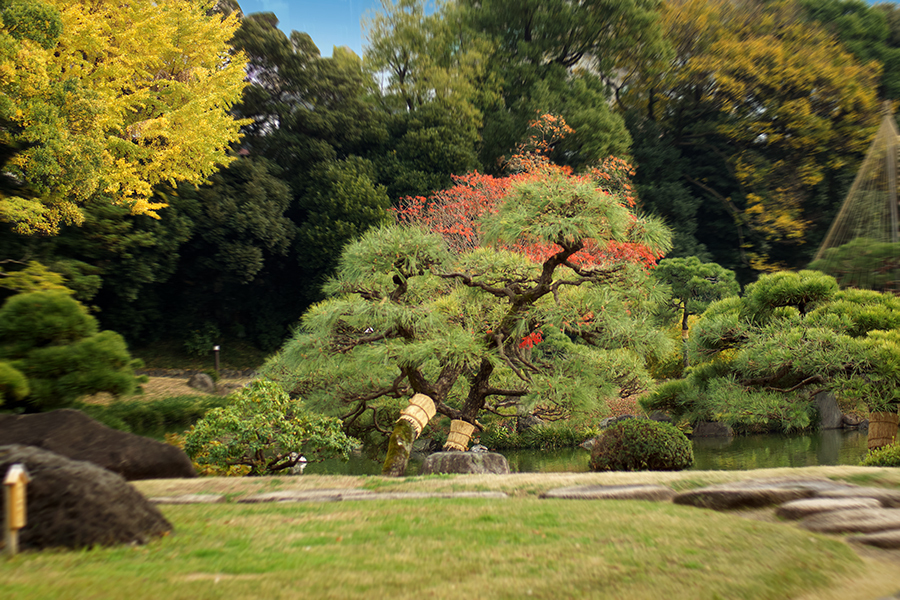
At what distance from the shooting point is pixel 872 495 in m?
4.23

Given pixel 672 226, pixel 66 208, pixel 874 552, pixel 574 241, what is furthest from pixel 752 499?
pixel 672 226

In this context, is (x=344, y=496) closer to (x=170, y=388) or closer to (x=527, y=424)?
(x=527, y=424)

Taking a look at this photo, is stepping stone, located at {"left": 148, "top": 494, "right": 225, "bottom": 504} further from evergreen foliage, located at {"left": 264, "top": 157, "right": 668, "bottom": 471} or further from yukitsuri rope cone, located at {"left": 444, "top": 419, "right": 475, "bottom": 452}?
yukitsuri rope cone, located at {"left": 444, "top": 419, "right": 475, "bottom": 452}

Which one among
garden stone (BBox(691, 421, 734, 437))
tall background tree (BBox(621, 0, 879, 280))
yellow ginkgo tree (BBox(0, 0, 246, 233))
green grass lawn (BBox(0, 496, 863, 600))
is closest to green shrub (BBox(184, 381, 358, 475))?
green grass lawn (BBox(0, 496, 863, 600))

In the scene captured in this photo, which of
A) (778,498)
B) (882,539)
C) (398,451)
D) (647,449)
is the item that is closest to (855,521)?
(882,539)

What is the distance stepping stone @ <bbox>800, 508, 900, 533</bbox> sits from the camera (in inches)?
136

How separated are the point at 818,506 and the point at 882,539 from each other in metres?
0.58

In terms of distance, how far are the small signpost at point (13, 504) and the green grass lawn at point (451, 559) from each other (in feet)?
0.33

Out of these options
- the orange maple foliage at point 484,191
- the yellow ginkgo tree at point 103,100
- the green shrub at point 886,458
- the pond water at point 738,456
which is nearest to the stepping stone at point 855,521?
the green shrub at point 886,458

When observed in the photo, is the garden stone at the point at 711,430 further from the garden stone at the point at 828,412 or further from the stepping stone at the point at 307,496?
the stepping stone at the point at 307,496

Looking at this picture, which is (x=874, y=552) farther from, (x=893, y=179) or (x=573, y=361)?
(x=893, y=179)

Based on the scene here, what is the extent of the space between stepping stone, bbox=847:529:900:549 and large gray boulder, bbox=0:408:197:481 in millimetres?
5673

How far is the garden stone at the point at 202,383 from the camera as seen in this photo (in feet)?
45.1

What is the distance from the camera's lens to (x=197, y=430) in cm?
697
